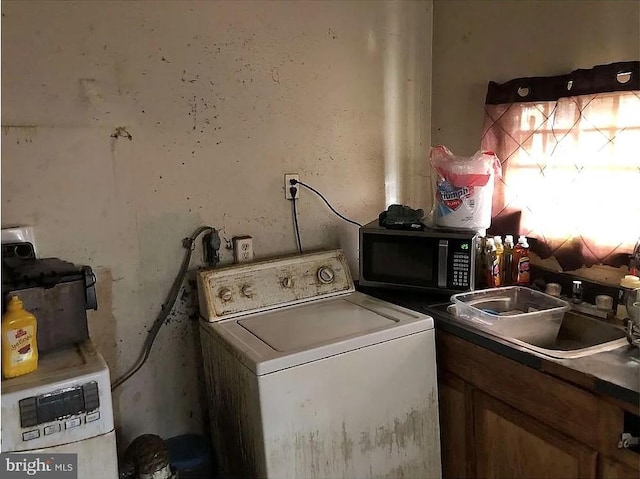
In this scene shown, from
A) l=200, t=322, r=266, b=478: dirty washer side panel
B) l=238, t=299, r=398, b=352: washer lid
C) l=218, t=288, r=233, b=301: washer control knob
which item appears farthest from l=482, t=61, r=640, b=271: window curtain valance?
l=200, t=322, r=266, b=478: dirty washer side panel

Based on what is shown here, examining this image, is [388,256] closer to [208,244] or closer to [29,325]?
[208,244]

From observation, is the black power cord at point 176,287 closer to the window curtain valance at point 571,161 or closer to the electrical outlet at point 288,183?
the electrical outlet at point 288,183

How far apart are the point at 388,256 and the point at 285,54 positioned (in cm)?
88

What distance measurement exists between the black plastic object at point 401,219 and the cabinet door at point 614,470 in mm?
987

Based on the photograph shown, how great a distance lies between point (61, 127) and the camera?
1.79 metres

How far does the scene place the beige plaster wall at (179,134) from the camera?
1769mm

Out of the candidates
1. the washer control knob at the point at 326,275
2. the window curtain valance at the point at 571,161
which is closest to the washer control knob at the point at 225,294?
the washer control knob at the point at 326,275

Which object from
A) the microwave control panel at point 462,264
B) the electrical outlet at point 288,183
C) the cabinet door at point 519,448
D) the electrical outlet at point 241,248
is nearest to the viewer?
the cabinet door at point 519,448

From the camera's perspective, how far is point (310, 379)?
1.64 meters

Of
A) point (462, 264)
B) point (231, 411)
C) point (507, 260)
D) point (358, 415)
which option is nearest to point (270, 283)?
point (231, 411)

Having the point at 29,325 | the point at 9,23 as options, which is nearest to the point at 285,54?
the point at 9,23

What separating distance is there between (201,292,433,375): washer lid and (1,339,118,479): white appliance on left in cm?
41

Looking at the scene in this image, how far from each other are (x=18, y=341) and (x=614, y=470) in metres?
1.55

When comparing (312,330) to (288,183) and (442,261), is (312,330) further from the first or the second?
(288,183)
